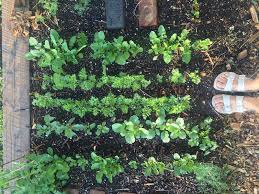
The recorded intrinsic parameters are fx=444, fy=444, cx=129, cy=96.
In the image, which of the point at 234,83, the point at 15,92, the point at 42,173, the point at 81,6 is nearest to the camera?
the point at 234,83

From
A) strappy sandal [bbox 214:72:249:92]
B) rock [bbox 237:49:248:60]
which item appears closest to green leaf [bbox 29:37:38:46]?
strappy sandal [bbox 214:72:249:92]

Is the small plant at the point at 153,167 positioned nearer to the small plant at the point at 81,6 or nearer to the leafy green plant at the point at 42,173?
the leafy green plant at the point at 42,173

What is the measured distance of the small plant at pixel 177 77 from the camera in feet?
11.7

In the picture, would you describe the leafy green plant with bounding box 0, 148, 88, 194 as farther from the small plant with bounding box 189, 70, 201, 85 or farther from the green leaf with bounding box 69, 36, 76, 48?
the small plant with bounding box 189, 70, 201, 85

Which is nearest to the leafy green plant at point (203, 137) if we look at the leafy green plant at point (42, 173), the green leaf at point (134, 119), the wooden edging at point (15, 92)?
the green leaf at point (134, 119)

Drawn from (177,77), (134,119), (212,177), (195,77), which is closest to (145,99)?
(134,119)

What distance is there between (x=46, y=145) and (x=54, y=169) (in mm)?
280

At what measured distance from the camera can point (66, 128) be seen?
3697 mm

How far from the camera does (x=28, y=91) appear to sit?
152 inches

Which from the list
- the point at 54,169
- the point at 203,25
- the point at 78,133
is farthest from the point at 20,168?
the point at 203,25

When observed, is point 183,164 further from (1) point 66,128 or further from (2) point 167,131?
(1) point 66,128

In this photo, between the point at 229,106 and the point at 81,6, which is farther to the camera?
the point at 81,6

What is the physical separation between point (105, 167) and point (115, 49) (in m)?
0.96

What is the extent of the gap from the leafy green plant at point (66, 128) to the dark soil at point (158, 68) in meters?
0.07
